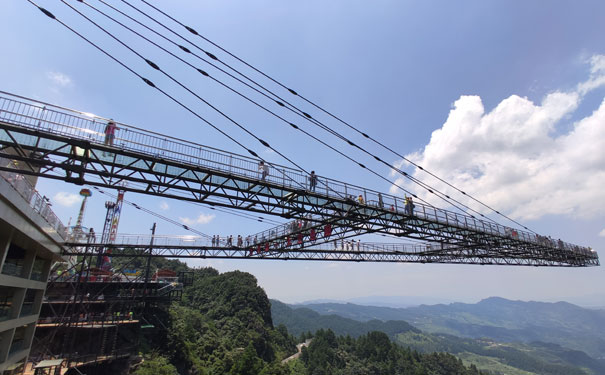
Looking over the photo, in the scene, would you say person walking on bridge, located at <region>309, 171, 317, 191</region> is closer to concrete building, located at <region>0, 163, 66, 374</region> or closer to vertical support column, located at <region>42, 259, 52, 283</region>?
concrete building, located at <region>0, 163, 66, 374</region>

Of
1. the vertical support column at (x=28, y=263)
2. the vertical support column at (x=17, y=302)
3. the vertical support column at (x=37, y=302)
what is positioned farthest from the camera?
the vertical support column at (x=37, y=302)

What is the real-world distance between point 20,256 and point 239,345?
1879 inches

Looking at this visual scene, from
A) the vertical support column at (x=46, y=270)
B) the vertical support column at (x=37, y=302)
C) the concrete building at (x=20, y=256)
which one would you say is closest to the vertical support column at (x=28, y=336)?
the concrete building at (x=20, y=256)

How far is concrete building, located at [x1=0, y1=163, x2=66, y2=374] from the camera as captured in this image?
543 inches

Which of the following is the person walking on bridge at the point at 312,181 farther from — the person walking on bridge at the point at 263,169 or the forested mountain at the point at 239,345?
the forested mountain at the point at 239,345

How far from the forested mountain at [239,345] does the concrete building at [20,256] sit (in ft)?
42.4

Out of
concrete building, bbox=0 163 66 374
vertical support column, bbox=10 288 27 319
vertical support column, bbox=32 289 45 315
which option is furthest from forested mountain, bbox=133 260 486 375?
vertical support column, bbox=10 288 27 319

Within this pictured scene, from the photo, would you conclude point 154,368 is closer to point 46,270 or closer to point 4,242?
point 46,270

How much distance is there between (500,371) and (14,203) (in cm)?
25884

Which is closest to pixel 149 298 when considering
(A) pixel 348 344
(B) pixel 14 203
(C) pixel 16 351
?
(C) pixel 16 351

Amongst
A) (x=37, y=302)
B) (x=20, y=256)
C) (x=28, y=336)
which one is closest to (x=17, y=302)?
(x=20, y=256)

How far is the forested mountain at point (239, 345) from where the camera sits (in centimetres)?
3905

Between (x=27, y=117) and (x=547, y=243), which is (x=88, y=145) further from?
(x=547, y=243)

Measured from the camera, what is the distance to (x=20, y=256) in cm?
1942
